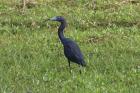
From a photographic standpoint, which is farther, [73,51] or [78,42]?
[78,42]

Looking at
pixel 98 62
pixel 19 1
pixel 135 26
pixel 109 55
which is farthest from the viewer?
pixel 19 1

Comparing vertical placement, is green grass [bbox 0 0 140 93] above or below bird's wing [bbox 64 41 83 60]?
below

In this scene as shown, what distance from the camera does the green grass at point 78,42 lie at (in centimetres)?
1048

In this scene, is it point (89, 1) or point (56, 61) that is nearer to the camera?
point (56, 61)

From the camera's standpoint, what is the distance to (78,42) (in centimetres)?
1473

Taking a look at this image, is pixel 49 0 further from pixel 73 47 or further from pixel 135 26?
pixel 73 47

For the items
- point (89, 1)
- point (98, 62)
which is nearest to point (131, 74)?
point (98, 62)

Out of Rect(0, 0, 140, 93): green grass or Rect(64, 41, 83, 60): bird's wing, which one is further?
Rect(64, 41, 83, 60): bird's wing

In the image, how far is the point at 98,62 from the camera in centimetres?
1234

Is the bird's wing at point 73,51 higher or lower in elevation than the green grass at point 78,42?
higher

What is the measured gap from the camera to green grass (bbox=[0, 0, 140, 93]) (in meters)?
10.5

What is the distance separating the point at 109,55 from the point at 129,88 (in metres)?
2.99

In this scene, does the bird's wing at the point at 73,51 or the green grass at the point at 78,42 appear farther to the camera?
the bird's wing at the point at 73,51

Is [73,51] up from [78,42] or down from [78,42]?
up
